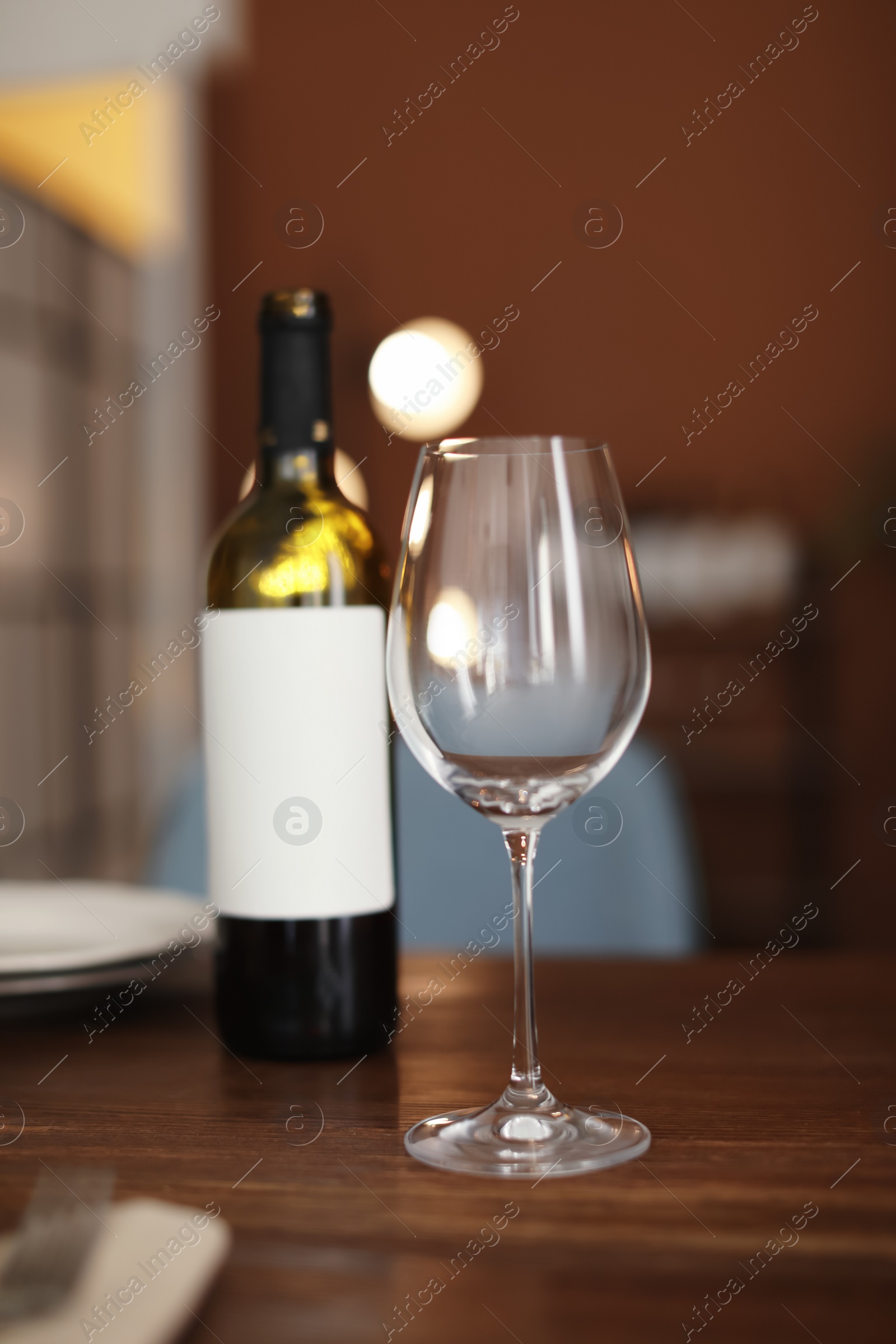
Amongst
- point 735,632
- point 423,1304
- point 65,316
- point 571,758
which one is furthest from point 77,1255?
point 65,316

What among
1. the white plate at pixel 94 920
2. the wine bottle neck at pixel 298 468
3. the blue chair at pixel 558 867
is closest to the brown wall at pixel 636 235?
the blue chair at pixel 558 867

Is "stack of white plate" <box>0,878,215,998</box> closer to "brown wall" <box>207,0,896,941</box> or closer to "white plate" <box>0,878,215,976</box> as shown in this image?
"white plate" <box>0,878,215,976</box>

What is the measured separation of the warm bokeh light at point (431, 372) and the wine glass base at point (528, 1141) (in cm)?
263

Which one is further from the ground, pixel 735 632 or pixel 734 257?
pixel 734 257

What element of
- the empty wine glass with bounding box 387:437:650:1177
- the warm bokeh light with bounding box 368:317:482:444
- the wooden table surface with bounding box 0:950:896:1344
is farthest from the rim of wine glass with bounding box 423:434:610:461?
the warm bokeh light with bounding box 368:317:482:444

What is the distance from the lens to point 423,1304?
343 mm

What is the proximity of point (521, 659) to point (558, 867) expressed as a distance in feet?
2.09

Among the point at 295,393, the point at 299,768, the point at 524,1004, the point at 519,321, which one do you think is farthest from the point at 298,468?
the point at 519,321

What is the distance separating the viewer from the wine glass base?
0.42 m

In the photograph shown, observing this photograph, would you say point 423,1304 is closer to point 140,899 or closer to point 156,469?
point 140,899

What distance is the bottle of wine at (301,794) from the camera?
0.56 m

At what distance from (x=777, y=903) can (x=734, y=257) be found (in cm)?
147

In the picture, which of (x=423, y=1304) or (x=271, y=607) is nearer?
(x=423, y=1304)

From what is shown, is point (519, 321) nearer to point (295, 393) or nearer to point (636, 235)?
point (636, 235)
